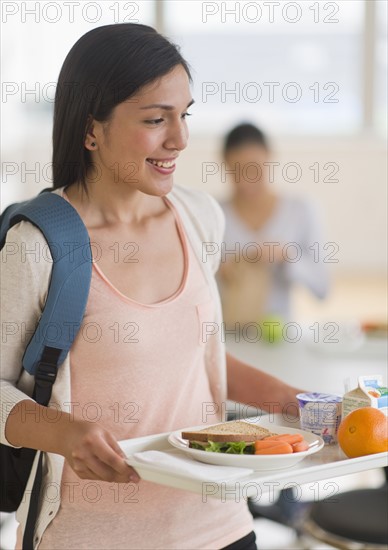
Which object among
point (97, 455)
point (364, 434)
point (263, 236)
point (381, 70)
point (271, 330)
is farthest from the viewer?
point (381, 70)

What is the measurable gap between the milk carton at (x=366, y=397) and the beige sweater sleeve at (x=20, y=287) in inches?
19.1

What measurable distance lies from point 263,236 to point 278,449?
2.35 m

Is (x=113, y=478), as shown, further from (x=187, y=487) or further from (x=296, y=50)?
(x=296, y=50)

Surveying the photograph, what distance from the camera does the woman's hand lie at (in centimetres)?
118

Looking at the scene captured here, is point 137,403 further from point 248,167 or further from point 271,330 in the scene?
point 248,167

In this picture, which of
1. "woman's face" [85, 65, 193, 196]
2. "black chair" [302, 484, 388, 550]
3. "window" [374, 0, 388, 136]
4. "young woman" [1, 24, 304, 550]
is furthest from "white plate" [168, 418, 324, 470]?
"window" [374, 0, 388, 136]

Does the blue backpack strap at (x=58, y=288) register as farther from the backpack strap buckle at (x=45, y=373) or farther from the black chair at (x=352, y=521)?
the black chair at (x=352, y=521)

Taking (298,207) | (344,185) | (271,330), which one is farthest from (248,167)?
(344,185)

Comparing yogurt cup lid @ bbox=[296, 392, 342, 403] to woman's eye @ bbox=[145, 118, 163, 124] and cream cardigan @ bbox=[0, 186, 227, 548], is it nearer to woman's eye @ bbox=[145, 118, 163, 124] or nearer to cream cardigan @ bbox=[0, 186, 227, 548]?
cream cardigan @ bbox=[0, 186, 227, 548]

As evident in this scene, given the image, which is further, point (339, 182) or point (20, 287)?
point (339, 182)

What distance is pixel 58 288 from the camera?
4.27ft

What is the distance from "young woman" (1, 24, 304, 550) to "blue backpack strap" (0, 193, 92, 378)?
19 mm

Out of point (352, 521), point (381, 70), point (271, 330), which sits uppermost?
point (381, 70)

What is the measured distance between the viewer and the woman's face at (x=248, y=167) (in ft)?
11.9
